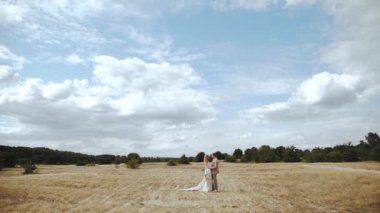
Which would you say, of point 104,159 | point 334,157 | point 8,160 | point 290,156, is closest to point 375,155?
point 334,157

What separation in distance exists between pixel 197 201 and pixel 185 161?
74685 mm

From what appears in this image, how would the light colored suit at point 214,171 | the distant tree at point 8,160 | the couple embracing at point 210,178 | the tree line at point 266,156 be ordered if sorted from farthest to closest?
the tree line at point 266,156
the distant tree at point 8,160
the light colored suit at point 214,171
the couple embracing at point 210,178

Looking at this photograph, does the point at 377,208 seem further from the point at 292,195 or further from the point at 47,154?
the point at 47,154

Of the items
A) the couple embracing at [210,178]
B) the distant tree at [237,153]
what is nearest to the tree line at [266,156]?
the distant tree at [237,153]

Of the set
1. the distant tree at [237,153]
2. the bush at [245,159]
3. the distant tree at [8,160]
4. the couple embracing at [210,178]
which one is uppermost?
the distant tree at [237,153]

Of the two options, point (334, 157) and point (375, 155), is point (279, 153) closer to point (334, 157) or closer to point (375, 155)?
point (334, 157)

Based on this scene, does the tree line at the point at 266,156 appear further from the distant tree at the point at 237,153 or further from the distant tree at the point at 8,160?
the distant tree at the point at 237,153

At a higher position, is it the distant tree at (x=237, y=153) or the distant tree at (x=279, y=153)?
the distant tree at (x=237, y=153)

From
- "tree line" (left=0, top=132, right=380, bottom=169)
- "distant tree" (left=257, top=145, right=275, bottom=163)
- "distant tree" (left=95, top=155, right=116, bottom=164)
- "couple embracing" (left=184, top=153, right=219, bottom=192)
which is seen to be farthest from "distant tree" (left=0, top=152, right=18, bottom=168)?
"couple embracing" (left=184, top=153, right=219, bottom=192)

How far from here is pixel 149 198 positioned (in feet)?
71.6

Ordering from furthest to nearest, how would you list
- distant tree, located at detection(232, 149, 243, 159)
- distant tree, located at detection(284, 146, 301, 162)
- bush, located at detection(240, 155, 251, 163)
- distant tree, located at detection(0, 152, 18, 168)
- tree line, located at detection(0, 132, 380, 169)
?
distant tree, located at detection(232, 149, 243, 159) < bush, located at detection(240, 155, 251, 163) < distant tree, located at detection(284, 146, 301, 162) < tree line, located at detection(0, 132, 380, 169) < distant tree, located at detection(0, 152, 18, 168)

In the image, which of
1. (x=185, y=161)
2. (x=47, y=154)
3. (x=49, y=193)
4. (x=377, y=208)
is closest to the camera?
(x=377, y=208)

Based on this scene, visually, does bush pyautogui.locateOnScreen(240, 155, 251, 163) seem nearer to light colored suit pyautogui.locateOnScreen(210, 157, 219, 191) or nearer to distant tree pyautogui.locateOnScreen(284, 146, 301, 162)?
distant tree pyautogui.locateOnScreen(284, 146, 301, 162)

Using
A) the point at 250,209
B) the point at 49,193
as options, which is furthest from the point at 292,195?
the point at 49,193
